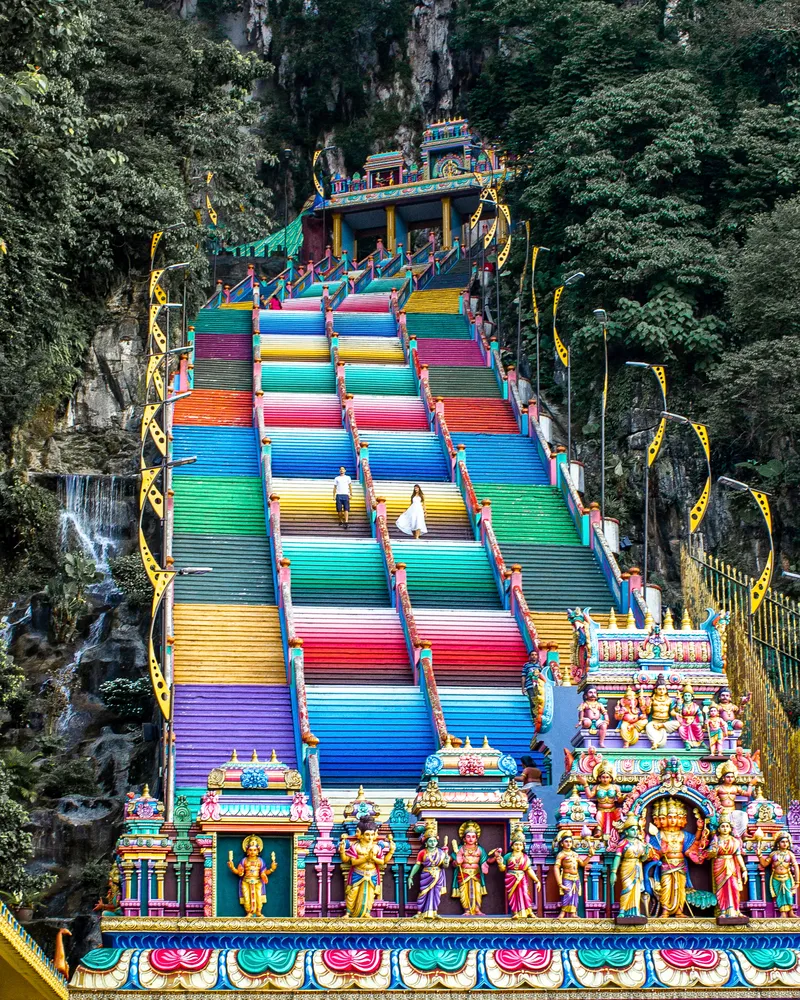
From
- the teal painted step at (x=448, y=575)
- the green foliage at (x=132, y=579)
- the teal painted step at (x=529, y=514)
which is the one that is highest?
the teal painted step at (x=529, y=514)

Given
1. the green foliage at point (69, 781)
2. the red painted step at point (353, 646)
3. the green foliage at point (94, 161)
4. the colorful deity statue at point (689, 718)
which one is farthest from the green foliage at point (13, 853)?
the green foliage at point (94, 161)

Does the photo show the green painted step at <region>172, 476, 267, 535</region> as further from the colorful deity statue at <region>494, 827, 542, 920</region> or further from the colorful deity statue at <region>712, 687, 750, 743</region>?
the colorful deity statue at <region>494, 827, 542, 920</region>

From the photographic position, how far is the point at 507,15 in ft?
207

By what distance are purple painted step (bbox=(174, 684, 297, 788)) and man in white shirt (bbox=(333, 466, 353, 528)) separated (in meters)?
6.60

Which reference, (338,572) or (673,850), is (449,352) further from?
(673,850)

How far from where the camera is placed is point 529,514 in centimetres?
3956

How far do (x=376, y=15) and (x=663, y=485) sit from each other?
3508 centimetres

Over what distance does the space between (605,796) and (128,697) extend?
1702 centimetres

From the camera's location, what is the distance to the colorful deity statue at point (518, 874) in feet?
70.2

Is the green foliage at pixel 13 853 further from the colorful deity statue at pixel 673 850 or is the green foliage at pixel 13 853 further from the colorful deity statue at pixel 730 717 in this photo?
the colorful deity statue at pixel 730 717

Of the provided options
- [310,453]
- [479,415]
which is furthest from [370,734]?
[479,415]

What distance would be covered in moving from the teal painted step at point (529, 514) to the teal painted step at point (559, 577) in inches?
19.0

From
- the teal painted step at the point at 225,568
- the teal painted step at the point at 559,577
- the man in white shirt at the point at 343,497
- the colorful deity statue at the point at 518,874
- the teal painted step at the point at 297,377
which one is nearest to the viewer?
the colorful deity statue at the point at 518,874

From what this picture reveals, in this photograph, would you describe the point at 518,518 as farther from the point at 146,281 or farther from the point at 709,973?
the point at 709,973
